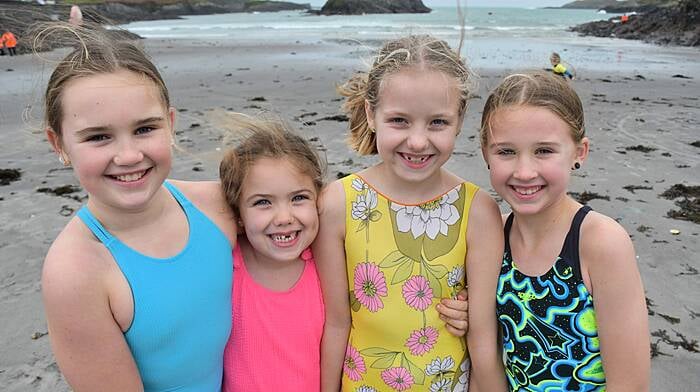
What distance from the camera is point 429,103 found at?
194 cm

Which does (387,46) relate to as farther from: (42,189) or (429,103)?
(42,189)

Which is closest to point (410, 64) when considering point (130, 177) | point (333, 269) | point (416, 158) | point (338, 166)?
→ point (416, 158)

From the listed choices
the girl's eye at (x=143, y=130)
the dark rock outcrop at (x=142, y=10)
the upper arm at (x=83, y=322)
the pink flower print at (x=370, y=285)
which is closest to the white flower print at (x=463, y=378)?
the pink flower print at (x=370, y=285)

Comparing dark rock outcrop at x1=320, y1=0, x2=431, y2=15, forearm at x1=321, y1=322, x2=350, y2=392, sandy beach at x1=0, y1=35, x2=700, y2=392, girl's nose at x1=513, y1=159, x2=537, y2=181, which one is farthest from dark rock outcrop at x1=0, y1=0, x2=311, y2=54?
dark rock outcrop at x1=320, y1=0, x2=431, y2=15

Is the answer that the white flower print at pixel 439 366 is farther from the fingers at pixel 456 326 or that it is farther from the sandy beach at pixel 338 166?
the sandy beach at pixel 338 166

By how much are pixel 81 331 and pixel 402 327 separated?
109 cm

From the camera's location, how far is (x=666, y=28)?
26.9 metres

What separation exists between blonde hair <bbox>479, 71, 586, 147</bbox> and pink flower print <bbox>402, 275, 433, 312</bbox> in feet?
1.86

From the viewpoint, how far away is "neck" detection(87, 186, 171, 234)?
1.69m

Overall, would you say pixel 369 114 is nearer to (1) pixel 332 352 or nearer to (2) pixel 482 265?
(2) pixel 482 265

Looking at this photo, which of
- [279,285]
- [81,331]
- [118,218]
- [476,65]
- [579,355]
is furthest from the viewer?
[476,65]

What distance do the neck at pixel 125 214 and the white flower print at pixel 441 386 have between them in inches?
46.7

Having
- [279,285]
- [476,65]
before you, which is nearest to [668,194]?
[279,285]

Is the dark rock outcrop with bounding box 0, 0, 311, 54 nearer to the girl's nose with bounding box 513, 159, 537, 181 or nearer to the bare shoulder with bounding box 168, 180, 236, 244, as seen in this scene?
the bare shoulder with bounding box 168, 180, 236, 244
